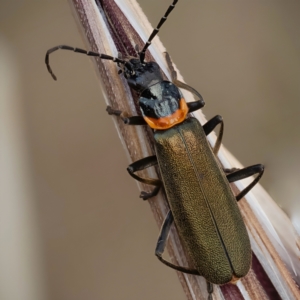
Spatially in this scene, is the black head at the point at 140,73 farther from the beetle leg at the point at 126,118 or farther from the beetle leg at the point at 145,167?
the beetle leg at the point at 145,167

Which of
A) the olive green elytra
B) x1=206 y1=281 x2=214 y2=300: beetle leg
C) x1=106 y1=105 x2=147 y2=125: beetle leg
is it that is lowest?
x1=206 y1=281 x2=214 y2=300: beetle leg

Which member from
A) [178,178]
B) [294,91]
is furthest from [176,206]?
[294,91]

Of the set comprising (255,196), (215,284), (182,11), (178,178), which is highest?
(182,11)

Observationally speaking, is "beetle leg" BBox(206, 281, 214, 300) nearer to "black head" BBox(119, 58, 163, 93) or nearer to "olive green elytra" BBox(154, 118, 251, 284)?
"olive green elytra" BBox(154, 118, 251, 284)

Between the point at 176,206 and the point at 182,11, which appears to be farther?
the point at 182,11

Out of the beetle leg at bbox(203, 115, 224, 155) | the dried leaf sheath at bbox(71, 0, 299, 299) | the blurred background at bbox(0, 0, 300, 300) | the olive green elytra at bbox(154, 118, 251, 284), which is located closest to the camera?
the dried leaf sheath at bbox(71, 0, 299, 299)

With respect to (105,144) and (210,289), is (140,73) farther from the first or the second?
(105,144)

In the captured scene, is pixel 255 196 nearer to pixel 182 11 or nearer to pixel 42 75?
pixel 182 11

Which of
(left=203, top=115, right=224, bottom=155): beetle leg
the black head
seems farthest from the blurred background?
the black head
